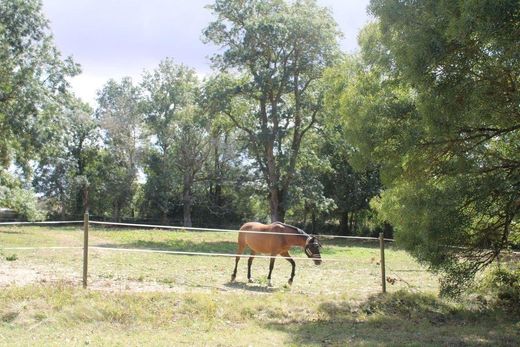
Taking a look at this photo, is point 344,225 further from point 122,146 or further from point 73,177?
point 73,177

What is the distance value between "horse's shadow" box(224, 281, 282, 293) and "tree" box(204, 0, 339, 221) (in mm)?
15509

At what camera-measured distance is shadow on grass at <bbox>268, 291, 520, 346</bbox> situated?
7.22m

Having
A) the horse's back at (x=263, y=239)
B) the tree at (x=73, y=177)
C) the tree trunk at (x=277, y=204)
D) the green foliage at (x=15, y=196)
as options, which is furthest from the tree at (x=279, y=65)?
the tree at (x=73, y=177)

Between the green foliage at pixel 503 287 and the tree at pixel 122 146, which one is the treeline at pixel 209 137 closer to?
the tree at pixel 122 146

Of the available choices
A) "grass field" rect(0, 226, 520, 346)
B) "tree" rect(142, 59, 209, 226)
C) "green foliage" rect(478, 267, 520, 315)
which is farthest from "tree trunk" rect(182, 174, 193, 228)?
"green foliage" rect(478, 267, 520, 315)

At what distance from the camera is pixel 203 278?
1088 cm

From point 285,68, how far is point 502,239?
60.7 ft

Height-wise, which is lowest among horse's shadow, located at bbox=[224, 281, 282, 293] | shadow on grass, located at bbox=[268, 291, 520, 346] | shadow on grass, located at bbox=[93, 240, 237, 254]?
shadow on grass, located at bbox=[268, 291, 520, 346]

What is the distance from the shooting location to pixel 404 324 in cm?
830

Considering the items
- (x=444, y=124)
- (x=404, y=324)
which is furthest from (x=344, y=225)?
(x=444, y=124)

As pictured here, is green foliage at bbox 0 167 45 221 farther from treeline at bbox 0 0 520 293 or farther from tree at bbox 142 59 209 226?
tree at bbox 142 59 209 226

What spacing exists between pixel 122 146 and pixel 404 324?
38138 mm

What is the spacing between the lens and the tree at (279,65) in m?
24.2

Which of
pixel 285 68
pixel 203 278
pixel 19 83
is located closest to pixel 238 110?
pixel 285 68
